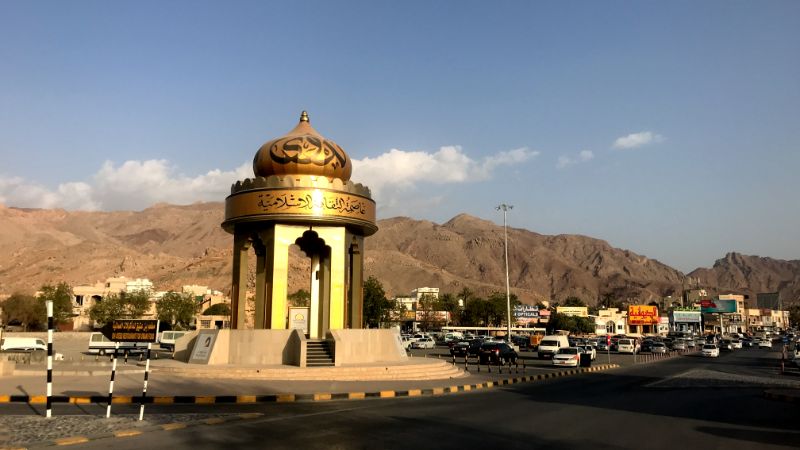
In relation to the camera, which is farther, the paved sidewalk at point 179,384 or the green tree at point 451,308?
the green tree at point 451,308

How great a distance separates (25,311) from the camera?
271ft

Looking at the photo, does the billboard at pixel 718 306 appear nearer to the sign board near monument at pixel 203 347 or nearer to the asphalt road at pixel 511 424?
the asphalt road at pixel 511 424

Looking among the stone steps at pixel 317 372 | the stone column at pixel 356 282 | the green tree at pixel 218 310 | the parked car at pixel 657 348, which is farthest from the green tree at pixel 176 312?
the stone steps at pixel 317 372

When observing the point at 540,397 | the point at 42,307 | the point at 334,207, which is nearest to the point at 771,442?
the point at 540,397

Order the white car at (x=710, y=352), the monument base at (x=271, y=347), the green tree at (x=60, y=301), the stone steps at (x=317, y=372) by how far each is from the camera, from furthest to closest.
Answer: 1. the green tree at (x=60, y=301)
2. the white car at (x=710, y=352)
3. the monument base at (x=271, y=347)
4. the stone steps at (x=317, y=372)

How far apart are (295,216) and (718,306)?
154 metres

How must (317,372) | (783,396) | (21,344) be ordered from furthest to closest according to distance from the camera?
(21,344)
(317,372)
(783,396)

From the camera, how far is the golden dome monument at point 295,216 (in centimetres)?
2880

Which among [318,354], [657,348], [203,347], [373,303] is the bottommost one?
[657,348]

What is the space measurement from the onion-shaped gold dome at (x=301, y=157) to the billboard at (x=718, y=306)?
15003 cm

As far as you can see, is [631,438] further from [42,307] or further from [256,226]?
[42,307]

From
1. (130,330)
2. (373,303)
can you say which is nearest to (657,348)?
(373,303)

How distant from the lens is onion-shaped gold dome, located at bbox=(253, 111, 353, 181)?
29.9 meters

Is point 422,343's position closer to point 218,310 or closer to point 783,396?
point 783,396
